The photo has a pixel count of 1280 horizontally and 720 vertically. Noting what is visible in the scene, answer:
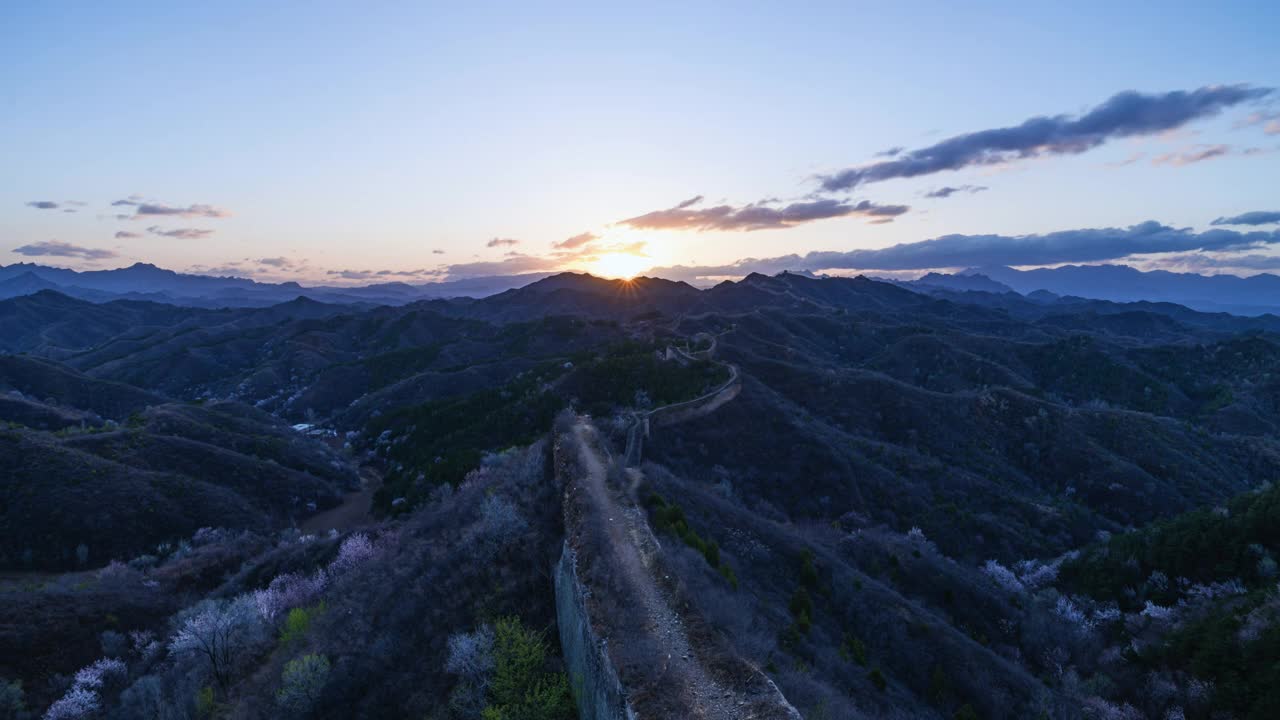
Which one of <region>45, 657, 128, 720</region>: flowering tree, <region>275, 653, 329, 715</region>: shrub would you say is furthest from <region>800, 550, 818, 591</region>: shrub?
<region>45, 657, 128, 720</region>: flowering tree

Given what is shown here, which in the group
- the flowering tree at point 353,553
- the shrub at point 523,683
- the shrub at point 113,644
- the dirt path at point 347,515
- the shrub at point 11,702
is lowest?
the dirt path at point 347,515

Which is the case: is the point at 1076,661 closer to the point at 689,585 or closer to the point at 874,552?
the point at 874,552

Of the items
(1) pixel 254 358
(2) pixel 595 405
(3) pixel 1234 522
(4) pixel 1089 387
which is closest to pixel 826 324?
(4) pixel 1089 387

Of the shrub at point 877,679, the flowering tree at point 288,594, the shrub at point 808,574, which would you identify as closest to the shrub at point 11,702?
the flowering tree at point 288,594

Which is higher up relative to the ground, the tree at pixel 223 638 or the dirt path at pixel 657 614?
the dirt path at pixel 657 614

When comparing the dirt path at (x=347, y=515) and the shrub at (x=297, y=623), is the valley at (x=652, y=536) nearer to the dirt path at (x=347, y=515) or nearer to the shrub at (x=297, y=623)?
the shrub at (x=297, y=623)

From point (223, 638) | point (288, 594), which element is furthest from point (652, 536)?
point (288, 594)
